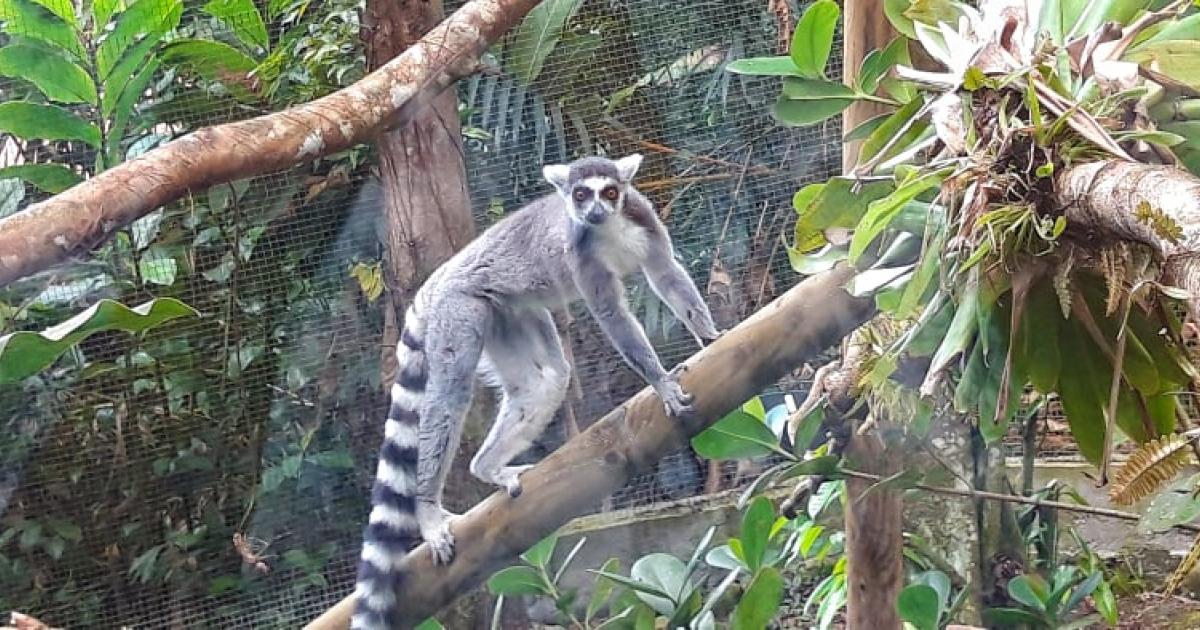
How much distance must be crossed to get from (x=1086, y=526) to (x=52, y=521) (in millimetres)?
1919

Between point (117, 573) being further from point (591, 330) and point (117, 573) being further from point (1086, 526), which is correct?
point (1086, 526)

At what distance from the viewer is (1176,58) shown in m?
0.77

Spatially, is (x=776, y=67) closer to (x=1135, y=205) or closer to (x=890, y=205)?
(x=890, y=205)

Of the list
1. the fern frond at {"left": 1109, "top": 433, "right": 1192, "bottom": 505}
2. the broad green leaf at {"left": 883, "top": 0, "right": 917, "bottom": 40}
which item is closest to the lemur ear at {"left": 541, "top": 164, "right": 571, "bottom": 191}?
the broad green leaf at {"left": 883, "top": 0, "right": 917, "bottom": 40}

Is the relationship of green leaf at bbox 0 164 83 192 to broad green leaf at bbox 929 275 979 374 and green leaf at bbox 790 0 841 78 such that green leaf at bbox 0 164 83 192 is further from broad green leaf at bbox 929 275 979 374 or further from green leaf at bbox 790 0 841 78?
broad green leaf at bbox 929 275 979 374

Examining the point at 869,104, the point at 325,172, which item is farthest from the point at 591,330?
the point at 869,104

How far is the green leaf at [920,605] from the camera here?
153 cm

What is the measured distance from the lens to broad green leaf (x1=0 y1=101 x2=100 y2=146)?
6.07 feet

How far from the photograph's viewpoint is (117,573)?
2018mm

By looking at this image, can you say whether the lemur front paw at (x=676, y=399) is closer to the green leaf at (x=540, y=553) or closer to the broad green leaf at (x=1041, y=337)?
the green leaf at (x=540, y=553)

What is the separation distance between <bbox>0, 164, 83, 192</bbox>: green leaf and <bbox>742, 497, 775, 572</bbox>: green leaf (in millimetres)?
1295

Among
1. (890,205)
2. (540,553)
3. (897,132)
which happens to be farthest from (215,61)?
(890,205)

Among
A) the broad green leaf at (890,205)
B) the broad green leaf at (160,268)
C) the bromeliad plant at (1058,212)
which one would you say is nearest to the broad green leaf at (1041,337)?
the bromeliad plant at (1058,212)

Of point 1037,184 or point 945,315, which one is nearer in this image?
point 1037,184
